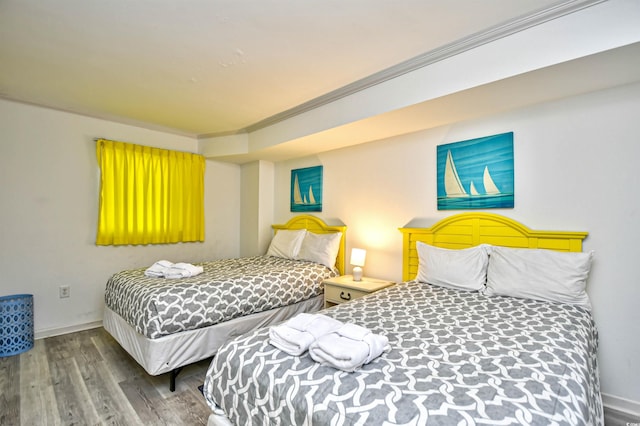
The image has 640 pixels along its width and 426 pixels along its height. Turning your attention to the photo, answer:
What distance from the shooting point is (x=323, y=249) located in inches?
136

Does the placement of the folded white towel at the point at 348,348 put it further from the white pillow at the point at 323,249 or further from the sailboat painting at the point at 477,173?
the white pillow at the point at 323,249

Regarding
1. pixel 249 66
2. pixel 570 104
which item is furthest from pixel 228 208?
pixel 570 104

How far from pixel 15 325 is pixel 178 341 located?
1823 mm

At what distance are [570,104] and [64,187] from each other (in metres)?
4.78

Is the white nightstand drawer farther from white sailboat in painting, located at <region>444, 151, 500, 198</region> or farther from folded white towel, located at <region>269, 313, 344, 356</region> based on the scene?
folded white towel, located at <region>269, 313, 344, 356</region>

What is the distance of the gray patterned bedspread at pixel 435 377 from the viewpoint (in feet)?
3.06

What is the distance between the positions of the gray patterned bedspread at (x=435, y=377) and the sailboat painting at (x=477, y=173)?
3.35 ft

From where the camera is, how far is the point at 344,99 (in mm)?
2758

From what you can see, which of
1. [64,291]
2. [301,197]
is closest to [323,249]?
[301,197]

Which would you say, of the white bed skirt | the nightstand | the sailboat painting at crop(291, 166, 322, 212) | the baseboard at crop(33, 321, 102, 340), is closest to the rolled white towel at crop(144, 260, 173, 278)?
the white bed skirt

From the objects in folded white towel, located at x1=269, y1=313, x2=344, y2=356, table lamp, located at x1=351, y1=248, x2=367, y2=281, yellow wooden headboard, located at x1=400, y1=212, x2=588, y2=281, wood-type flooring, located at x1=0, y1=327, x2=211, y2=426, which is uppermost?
yellow wooden headboard, located at x1=400, y1=212, x2=588, y2=281

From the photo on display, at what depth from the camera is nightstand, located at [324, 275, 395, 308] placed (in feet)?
9.34

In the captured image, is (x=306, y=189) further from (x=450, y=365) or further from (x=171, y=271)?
(x=450, y=365)

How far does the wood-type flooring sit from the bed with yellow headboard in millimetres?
858
